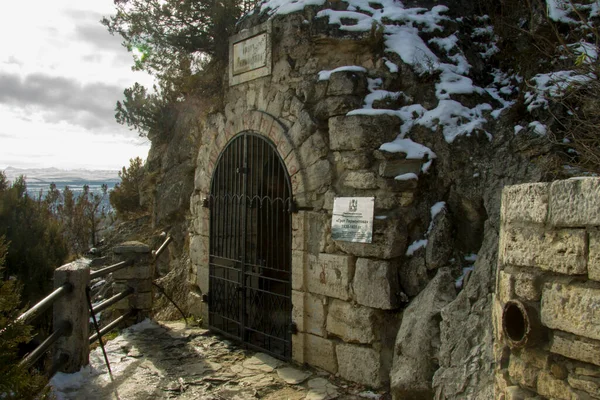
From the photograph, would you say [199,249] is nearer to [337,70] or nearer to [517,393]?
[337,70]

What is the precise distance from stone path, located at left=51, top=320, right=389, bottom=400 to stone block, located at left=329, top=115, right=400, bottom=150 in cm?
228

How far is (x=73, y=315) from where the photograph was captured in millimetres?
4660

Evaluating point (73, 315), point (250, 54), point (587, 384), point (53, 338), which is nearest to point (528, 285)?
point (587, 384)

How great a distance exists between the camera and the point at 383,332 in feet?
14.9

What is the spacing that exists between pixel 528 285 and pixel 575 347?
1.23ft

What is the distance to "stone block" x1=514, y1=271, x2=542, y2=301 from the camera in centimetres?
248

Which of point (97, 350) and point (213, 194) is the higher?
point (213, 194)

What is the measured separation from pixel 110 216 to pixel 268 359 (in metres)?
11.8

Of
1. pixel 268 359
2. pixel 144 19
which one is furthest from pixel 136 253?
pixel 144 19

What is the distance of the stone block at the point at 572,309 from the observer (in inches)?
85.0

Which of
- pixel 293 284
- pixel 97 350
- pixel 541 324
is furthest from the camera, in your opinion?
pixel 97 350

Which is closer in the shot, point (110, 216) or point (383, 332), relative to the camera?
point (383, 332)

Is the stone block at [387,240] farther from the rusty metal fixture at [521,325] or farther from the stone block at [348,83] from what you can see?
the rusty metal fixture at [521,325]

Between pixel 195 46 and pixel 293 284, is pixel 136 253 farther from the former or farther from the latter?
pixel 195 46
